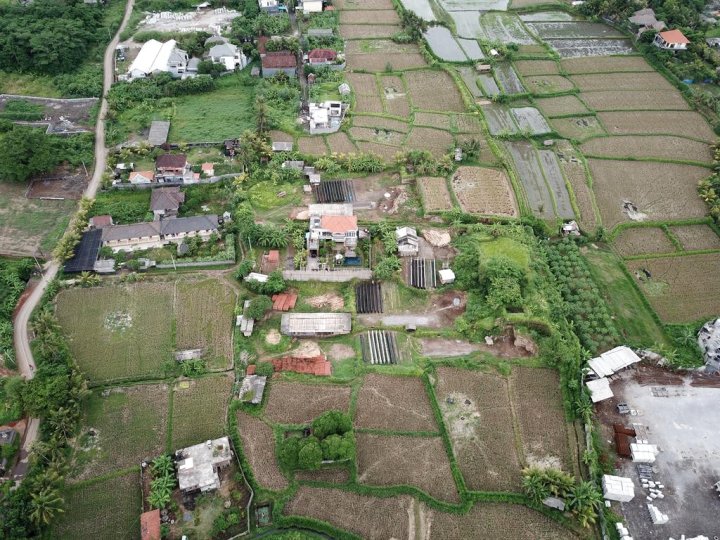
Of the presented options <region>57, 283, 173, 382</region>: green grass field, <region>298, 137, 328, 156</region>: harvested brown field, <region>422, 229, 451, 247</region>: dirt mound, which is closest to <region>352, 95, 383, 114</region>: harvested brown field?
<region>298, 137, 328, 156</region>: harvested brown field

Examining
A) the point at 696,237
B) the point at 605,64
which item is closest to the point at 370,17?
the point at 605,64

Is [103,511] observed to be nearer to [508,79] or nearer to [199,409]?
[199,409]

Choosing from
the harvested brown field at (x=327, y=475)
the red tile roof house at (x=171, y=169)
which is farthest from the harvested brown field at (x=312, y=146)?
the harvested brown field at (x=327, y=475)

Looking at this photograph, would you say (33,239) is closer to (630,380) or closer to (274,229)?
(274,229)

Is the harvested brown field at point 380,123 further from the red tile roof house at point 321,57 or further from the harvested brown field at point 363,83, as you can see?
the red tile roof house at point 321,57

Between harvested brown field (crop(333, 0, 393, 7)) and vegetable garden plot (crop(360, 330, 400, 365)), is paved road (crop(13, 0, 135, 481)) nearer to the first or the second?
vegetable garden plot (crop(360, 330, 400, 365))
